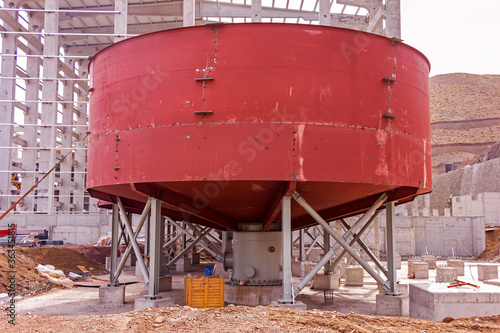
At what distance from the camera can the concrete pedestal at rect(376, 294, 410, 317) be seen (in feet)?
44.0

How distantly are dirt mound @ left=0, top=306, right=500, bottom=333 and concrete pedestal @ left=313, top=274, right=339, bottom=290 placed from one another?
1022 cm

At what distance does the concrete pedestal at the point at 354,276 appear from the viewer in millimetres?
22766

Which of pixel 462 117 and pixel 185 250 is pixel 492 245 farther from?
pixel 462 117

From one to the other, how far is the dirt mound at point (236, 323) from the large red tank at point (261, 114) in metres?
3.10

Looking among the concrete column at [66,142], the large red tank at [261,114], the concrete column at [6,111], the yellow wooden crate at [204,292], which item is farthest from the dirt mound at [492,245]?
the concrete column at [6,111]

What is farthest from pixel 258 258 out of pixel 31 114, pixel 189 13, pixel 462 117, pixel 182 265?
pixel 462 117

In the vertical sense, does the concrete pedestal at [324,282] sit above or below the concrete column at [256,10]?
below

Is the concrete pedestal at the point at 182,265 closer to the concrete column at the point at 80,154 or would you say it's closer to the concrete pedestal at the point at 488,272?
the concrete pedestal at the point at 488,272

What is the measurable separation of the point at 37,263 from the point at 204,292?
1501 centimetres

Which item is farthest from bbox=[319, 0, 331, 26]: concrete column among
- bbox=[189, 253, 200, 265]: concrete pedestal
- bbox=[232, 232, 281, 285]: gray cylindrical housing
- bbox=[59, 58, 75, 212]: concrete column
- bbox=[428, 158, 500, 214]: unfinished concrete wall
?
bbox=[428, 158, 500, 214]: unfinished concrete wall

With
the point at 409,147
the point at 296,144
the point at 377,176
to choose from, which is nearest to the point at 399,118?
the point at 409,147

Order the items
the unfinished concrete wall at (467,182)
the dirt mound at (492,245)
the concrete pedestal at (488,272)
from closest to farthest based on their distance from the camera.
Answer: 1. the concrete pedestal at (488,272)
2. the dirt mound at (492,245)
3. the unfinished concrete wall at (467,182)

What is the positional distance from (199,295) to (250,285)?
2768 mm

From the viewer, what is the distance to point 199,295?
46.0 feet
